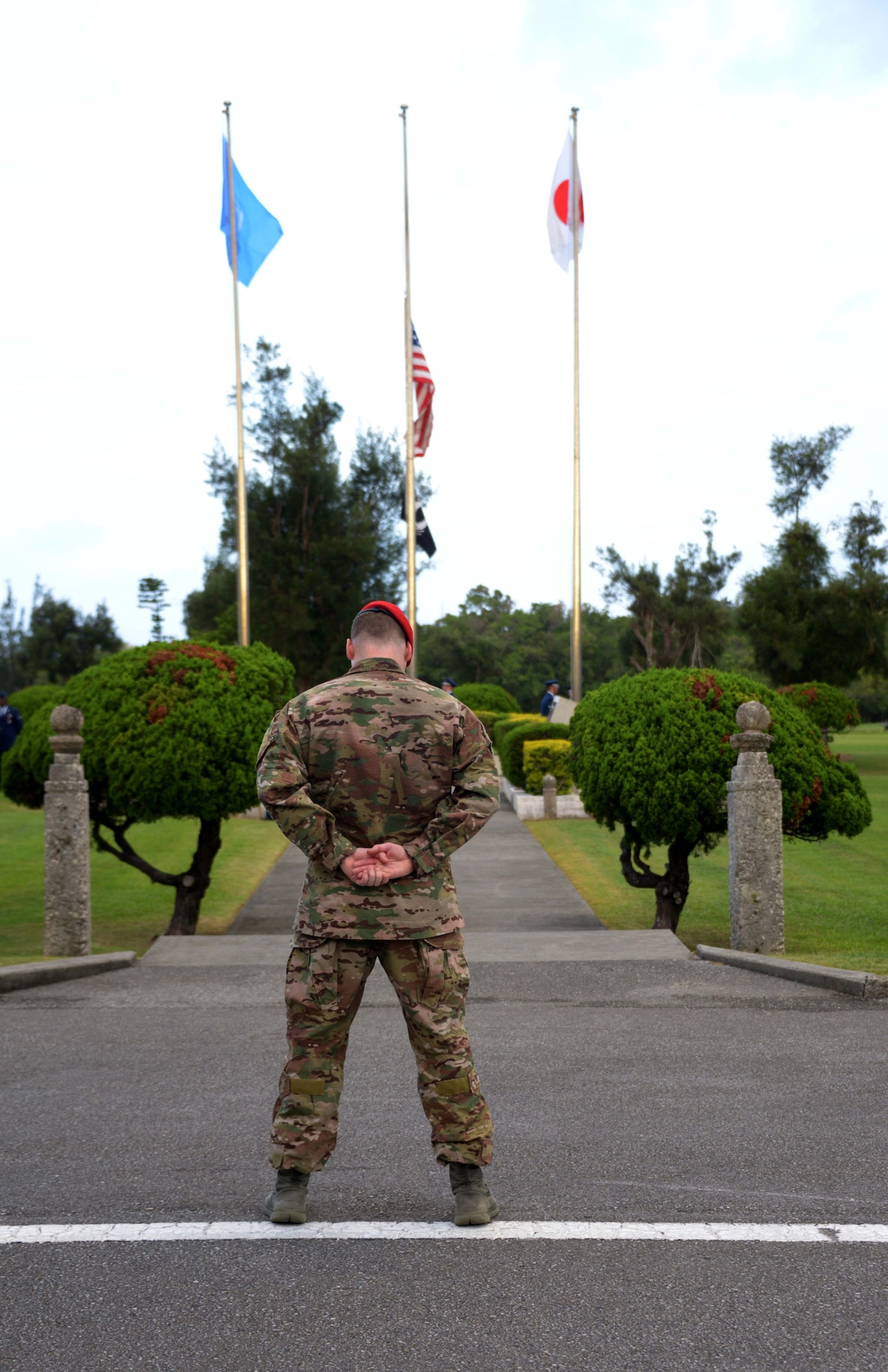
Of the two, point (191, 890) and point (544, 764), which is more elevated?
point (544, 764)

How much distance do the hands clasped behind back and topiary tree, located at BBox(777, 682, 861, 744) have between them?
31.8 m

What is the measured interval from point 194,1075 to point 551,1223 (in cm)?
235

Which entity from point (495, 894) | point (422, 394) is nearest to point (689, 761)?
point (495, 894)

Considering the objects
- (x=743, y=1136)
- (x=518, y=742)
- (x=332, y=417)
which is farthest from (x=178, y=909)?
(x=332, y=417)

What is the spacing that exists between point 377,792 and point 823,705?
3338 centimetres

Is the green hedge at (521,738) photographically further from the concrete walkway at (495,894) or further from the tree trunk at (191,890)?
the tree trunk at (191,890)

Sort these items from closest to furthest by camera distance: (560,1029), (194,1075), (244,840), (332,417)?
(194,1075) → (560,1029) → (244,840) → (332,417)

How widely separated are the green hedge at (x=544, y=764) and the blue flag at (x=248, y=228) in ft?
35.3

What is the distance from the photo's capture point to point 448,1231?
11.5 feet

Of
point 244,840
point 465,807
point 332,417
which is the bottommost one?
point 244,840

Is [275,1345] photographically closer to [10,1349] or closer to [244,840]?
[10,1349]

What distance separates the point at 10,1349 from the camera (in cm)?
282

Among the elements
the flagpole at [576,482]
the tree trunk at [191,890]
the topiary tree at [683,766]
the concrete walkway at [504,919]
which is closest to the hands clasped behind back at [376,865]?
the concrete walkway at [504,919]

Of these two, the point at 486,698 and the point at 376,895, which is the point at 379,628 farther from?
the point at 486,698
